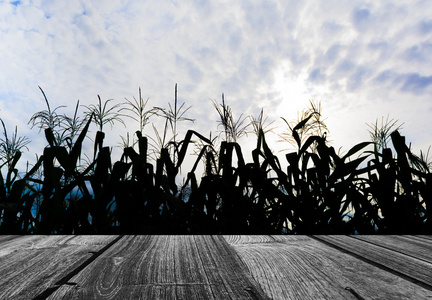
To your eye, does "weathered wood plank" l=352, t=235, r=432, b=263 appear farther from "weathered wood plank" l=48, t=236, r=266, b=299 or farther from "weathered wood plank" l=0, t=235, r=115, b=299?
"weathered wood plank" l=0, t=235, r=115, b=299

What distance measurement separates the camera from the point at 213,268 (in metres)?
0.63

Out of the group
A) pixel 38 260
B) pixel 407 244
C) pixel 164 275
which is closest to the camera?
pixel 164 275

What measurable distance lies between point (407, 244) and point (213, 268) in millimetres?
562

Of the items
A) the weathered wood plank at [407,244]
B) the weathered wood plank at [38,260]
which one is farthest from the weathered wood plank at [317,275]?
the weathered wood plank at [38,260]

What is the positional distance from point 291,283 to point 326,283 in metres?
0.06

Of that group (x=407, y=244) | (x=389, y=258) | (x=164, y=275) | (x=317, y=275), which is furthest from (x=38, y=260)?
(x=407, y=244)

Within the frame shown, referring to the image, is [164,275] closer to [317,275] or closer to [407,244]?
[317,275]

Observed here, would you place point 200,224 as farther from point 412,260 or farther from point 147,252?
point 412,260

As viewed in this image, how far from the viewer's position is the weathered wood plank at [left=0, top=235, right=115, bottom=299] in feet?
1.81

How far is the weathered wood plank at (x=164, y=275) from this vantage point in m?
0.51

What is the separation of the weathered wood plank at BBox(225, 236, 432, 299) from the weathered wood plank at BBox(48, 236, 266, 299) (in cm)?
3

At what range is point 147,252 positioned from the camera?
762 mm

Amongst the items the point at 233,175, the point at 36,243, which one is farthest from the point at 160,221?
the point at 36,243

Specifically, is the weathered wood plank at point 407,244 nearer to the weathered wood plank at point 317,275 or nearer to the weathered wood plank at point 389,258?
the weathered wood plank at point 389,258
